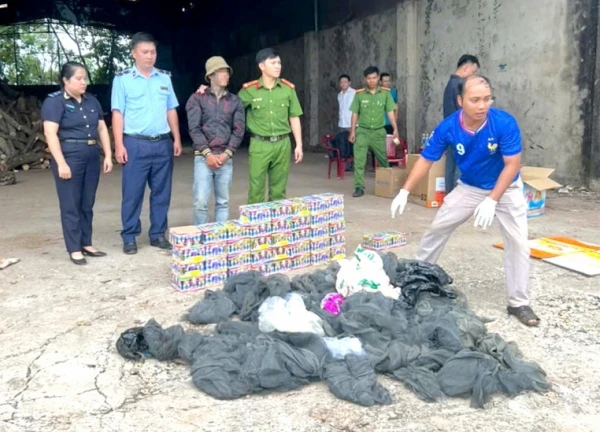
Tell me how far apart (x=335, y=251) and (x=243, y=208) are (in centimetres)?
99

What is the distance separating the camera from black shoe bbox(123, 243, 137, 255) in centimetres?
568

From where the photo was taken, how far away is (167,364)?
346 centimetres

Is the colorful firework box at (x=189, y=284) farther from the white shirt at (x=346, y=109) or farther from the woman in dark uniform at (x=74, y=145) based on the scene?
the white shirt at (x=346, y=109)

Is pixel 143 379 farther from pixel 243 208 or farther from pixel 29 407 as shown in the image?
pixel 243 208

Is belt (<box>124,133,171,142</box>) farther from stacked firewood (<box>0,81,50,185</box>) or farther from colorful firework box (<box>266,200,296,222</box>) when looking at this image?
stacked firewood (<box>0,81,50,185</box>)

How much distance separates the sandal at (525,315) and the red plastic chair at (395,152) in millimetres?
5667

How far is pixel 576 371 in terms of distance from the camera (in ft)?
11.0

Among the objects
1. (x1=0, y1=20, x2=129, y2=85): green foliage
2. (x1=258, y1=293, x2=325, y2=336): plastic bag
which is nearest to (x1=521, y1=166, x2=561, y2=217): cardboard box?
(x1=258, y1=293, x2=325, y2=336): plastic bag

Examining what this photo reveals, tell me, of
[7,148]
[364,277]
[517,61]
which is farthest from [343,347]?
[7,148]

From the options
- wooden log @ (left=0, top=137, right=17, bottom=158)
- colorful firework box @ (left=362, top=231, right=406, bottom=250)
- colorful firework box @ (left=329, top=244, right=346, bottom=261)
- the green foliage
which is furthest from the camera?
the green foliage

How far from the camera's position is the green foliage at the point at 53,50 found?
22.4 meters

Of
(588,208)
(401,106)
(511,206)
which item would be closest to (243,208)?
(511,206)

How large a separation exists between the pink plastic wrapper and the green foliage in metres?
21.5

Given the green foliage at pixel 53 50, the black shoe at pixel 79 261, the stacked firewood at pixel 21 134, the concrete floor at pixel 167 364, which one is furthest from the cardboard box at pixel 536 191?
the green foliage at pixel 53 50
